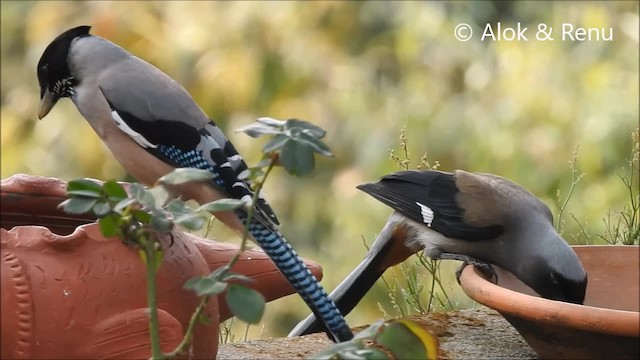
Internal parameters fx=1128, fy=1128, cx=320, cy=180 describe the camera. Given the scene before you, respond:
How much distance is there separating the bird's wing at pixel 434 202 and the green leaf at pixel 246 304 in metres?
1.42

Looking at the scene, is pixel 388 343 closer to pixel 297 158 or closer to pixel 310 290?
pixel 297 158

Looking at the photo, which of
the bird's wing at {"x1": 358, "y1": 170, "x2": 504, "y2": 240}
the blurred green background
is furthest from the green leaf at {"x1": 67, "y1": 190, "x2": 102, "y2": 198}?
the blurred green background

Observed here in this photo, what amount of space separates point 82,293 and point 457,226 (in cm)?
144

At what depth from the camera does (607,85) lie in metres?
5.02

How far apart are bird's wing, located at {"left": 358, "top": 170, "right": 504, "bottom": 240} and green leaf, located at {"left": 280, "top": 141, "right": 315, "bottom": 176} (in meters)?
1.39

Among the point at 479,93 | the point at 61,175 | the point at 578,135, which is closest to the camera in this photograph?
the point at 578,135

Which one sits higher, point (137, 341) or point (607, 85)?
point (607, 85)

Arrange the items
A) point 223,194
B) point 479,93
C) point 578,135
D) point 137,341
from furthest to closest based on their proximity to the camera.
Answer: point 479,93 → point 578,135 → point 223,194 → point 137,341

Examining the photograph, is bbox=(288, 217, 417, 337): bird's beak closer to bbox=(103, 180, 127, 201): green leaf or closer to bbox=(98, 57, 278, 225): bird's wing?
bbox=(98, 57, 278, 225): bird's wing

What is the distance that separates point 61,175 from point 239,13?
124cm

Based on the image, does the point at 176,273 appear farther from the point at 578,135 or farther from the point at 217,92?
the point at 217,92

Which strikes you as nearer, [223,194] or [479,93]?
[223,194]

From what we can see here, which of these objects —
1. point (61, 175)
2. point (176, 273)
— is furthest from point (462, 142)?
point (176, 273)

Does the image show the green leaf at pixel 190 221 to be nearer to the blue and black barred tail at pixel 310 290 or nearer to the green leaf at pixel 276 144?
the green leaf at pixel 276 144
